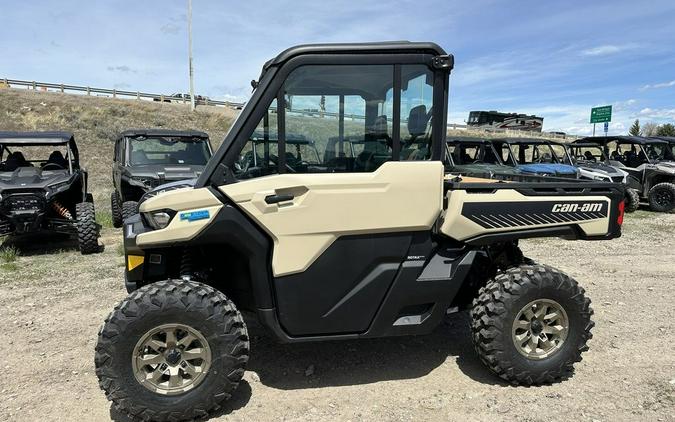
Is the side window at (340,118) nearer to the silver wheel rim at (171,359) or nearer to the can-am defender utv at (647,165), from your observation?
the silver wheel rim at (171,359)

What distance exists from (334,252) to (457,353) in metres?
1.63

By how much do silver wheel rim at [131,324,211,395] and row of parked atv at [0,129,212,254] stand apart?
17.3 ft

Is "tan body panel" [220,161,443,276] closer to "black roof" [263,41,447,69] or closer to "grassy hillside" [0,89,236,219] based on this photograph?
"black roof" [263,41,447,69]

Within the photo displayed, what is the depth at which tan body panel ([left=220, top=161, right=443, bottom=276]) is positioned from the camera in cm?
312

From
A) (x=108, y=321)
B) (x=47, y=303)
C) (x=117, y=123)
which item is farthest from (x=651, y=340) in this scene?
(x=117, y=123)

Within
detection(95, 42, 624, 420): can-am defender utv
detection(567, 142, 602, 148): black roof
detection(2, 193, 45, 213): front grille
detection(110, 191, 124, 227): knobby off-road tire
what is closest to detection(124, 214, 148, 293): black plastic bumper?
detection(95, 42, 624, 420): can-am defender utv

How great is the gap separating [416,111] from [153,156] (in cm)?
765

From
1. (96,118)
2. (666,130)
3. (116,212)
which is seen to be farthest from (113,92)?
(666,130)

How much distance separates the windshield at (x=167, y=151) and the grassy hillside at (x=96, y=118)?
8.59 m

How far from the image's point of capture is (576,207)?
3617mm

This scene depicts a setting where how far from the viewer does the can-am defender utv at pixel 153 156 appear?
350 inches

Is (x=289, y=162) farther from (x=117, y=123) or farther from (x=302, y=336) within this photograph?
(x=117, y=123)

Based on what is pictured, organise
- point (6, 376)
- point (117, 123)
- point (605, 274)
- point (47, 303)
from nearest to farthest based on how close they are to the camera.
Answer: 1. point (6, 376)
2. point (47, 303)
3. point (605, 274)
4. point (117, 123)

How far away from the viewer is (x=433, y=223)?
3391 mm
